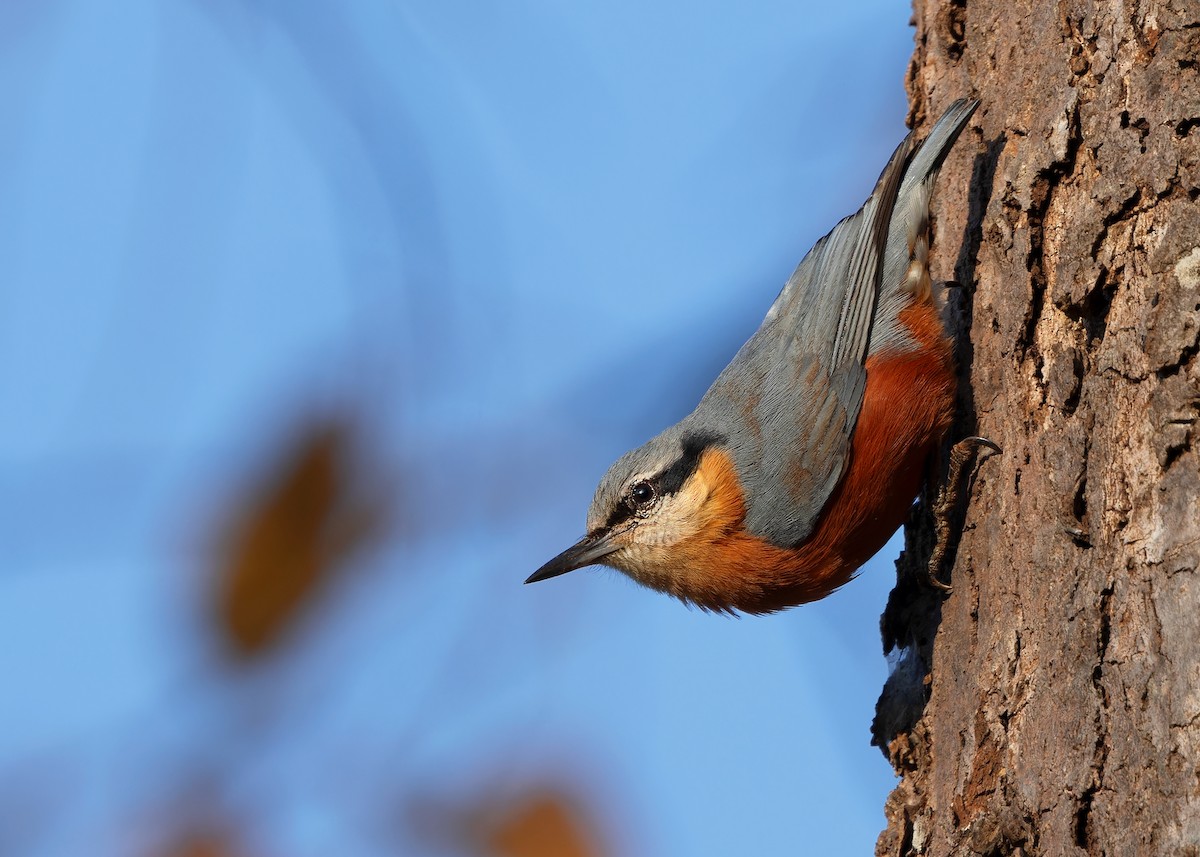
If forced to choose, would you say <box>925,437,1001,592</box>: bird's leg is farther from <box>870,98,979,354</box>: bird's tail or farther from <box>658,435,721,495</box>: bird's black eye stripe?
<box>658,435,721,495</box>: bird's black eye stripe

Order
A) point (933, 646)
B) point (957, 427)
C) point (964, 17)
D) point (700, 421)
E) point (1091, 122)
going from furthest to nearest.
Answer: point (700, 421) < point (964, 17) < point (957, 427) < point (933, 646) < point (1091, 122)

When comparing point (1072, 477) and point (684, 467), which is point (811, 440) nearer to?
point (684, 467)

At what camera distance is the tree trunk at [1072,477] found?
240 cm

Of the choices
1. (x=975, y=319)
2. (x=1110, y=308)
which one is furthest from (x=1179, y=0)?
(x=975, y=319)

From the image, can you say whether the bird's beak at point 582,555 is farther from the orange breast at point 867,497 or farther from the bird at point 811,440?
the orange breast at point 867,497

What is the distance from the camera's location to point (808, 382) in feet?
13.2

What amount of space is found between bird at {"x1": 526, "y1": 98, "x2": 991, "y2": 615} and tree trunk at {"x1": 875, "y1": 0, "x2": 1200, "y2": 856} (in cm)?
19

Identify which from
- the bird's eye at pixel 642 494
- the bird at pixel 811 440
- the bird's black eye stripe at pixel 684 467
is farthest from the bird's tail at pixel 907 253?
the bird's eye at pixel 642 494

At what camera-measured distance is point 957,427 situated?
3725 mm

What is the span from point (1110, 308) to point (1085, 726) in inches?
39.1

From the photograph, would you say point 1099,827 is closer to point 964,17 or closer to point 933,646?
point 933,646

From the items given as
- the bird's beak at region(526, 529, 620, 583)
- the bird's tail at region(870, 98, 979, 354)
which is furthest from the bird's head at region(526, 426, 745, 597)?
the bird's tail at region(870, 98, 979, 354)

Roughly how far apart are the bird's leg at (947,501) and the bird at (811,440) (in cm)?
3

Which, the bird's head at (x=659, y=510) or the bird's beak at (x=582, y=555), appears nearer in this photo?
the bird's head at (x=659, y=510)
